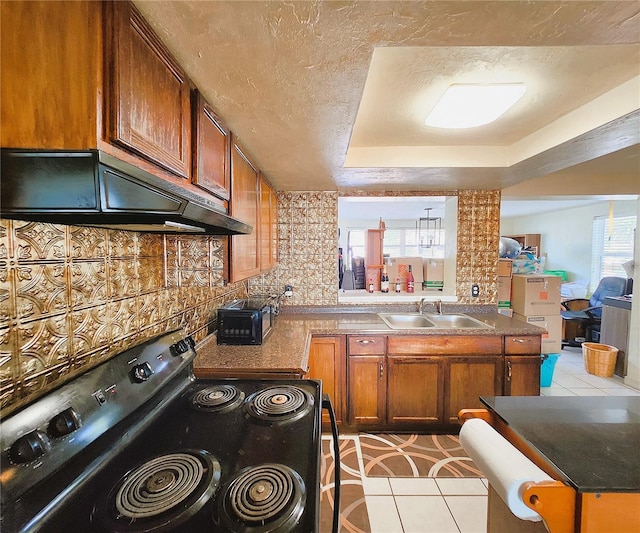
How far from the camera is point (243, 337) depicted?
1.95m

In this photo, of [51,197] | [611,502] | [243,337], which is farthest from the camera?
[243,337]

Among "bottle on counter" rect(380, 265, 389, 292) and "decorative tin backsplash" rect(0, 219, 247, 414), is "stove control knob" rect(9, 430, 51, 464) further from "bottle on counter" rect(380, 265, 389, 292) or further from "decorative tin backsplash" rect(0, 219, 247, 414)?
"bottle on counter" rect(380, 265, 389, 292)

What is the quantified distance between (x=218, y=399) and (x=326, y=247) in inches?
79.0

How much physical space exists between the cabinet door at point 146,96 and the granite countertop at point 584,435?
1.43 metres

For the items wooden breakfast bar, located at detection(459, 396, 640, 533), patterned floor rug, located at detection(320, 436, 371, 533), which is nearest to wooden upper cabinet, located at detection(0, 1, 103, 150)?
wooden breakfast bar, located at detection(459, 396, 640, 533)

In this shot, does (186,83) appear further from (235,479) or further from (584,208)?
(584,208)

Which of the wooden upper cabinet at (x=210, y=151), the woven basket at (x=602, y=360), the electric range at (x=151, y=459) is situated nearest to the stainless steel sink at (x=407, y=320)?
the electric range at (x=151, y=459)

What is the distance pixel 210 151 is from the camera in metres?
1.23

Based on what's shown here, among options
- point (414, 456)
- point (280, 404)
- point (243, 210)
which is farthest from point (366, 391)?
point (243, 210)

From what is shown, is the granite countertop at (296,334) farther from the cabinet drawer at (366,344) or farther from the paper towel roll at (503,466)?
the paper towel roll at (503,466)

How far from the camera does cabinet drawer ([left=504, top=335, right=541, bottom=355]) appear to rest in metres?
2.43

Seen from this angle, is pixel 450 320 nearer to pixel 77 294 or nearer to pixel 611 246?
pixel 77 294

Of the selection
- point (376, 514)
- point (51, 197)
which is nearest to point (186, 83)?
point (51, 197)

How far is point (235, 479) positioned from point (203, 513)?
0.11m
